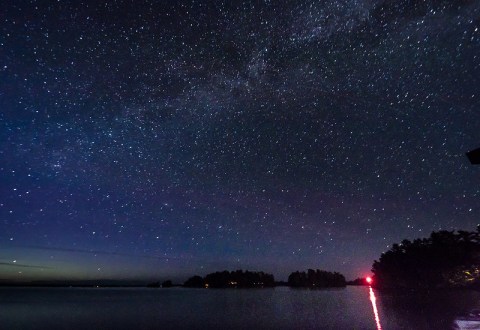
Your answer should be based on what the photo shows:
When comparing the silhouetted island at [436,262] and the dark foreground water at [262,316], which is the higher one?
the silhouetted island at [436,262]

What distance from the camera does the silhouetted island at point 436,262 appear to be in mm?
91725

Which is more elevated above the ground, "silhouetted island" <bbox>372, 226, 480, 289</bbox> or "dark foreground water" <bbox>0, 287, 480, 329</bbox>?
"silhouetted island" <bbox>372, 226, 480, 289</bbox>

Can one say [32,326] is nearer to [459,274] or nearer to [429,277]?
[459,274]

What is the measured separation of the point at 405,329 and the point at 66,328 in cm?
4131

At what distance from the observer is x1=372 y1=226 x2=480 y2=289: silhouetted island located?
91725 mm

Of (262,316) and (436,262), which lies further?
(436,262)

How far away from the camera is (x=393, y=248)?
450 ft

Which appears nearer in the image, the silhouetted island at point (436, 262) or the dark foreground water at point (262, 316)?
the dark foreground water at point (262, 316)

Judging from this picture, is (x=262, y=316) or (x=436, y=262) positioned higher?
(x=436, y=262)

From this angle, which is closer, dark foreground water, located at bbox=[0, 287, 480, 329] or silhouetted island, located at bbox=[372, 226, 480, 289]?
dark foreground water, located at bbox=[0, 287, 480, 329]

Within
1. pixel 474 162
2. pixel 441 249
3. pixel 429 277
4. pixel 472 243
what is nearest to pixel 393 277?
pixel 429 277

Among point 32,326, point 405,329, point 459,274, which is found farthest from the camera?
point 459,274

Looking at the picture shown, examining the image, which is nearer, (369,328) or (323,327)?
(369,328)

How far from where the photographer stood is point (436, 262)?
106625 mm
